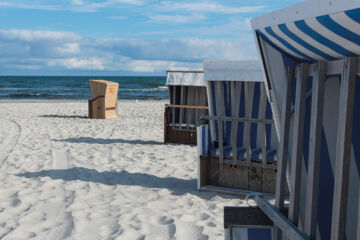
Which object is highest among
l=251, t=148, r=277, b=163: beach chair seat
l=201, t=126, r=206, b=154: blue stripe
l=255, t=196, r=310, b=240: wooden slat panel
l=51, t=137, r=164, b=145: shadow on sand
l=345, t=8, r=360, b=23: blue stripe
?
l=345, t=8, r=360, b=23: blue stripe

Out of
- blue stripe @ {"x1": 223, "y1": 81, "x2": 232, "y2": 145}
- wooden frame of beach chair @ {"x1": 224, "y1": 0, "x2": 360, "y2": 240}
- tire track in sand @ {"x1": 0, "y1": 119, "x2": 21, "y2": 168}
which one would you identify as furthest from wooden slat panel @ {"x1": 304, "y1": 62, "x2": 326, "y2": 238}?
tire track in sand @ {"x1": 0, "y1": 119, "x2": 21, "y2": 168}

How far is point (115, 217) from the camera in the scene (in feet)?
15.1

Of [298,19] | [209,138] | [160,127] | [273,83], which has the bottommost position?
[160,127]

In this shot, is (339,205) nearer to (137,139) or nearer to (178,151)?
(178,151)

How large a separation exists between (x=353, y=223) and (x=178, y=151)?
636 cm

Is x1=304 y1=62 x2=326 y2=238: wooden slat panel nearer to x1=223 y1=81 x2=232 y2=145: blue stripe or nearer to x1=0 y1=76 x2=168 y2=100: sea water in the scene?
x1=223 y1=81 x2=232 y2=145: blue stripe

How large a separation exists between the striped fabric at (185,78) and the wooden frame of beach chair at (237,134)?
2999mm

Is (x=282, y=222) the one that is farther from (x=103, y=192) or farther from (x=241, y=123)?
(x=103, y=192)

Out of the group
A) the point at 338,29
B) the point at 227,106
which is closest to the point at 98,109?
the point at 227,106

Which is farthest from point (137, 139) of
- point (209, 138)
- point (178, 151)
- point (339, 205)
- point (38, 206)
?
point (339, 205)

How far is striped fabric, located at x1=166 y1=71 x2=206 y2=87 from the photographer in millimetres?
8945

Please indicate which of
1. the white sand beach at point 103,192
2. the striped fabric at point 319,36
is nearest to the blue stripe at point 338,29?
the striped fabric at point 319,36

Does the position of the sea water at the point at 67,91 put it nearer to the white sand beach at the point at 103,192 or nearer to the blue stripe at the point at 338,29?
the white sand beach at the point at 103,192

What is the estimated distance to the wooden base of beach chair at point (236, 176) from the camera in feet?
18.0
